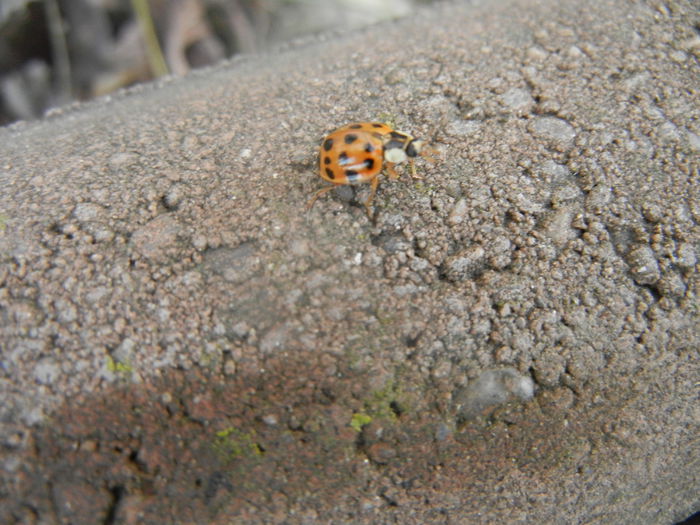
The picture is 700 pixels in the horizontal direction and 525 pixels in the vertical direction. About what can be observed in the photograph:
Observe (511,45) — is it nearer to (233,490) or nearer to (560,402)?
(560,402)

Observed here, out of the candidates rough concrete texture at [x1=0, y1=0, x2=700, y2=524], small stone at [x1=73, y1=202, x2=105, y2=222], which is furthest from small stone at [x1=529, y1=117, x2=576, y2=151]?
small stone at [x1=73, y1=202, x2=105, y2=222]

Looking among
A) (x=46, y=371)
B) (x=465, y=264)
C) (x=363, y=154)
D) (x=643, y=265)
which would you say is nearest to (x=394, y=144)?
(x=363, y=154)

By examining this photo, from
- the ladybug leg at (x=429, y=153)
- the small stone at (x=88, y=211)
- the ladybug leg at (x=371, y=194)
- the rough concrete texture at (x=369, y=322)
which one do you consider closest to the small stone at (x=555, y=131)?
the rough concrete texture at (x=369, y=322)

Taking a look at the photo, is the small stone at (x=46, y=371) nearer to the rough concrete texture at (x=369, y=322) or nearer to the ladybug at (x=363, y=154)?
the rough concrete texture at (x=369, y=322)

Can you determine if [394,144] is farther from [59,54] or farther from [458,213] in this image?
[59,54]

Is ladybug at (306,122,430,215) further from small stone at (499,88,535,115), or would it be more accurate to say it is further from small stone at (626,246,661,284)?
small stone at (626,246,661,284)
